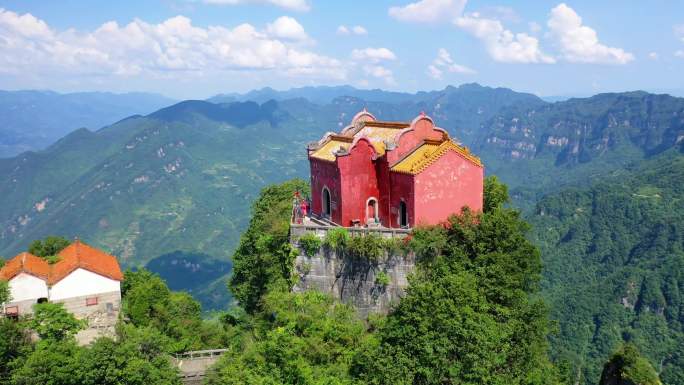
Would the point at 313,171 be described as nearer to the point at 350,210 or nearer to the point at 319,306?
the point at 350,210

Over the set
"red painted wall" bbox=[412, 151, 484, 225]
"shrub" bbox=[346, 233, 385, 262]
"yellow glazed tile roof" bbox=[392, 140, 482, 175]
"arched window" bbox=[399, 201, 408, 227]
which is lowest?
"shrub" bbox=[346, 233, 385, 262]

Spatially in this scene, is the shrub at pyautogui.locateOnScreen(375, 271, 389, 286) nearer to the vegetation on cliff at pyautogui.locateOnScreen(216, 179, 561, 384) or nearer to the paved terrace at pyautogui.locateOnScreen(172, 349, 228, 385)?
the vegetation on cliff at pyautogui.locateOnScreen(216, 179, 561, 384)

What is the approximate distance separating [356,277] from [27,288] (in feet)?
56.2

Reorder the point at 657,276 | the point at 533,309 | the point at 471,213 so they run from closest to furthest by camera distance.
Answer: the point at 533,309
the point at 471,213
the point at 657,276

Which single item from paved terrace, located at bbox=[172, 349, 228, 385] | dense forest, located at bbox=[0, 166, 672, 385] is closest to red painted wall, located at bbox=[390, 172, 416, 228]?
dense forest, located at bbox=[0, 166, 672, 385]

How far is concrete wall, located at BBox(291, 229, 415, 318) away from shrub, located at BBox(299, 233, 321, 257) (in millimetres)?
237

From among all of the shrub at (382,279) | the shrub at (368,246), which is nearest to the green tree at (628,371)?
the shrub at (382,279)

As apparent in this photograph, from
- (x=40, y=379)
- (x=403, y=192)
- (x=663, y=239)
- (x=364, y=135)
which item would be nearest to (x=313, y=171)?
(x=364, y=135)

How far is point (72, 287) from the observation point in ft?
98.8

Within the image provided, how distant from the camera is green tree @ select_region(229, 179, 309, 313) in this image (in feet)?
105

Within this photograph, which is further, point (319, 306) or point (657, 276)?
point (657, 276)

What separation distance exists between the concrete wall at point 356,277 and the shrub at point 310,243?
9.3 inches

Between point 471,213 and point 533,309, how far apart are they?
5440 millimetres

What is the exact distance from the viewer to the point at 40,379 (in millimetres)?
24453
